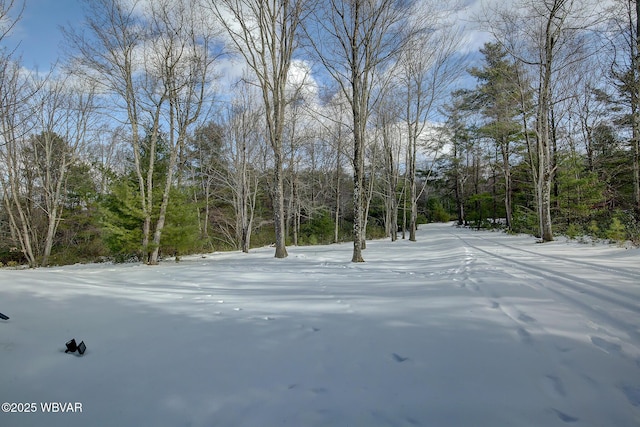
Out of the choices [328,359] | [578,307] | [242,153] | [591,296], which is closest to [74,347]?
[328,359]

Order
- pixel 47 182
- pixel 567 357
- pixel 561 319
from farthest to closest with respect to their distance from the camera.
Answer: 1. pixel 47 182
2. pixel 561 319
3. pixel 567 357

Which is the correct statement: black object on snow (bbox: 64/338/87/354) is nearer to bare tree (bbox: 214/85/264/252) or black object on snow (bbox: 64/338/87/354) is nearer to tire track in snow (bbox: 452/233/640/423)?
tire track in snow (bbox: 452/233/640/423)

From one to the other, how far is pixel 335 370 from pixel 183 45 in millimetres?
11364

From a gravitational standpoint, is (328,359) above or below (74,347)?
below

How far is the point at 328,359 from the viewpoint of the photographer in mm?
2143

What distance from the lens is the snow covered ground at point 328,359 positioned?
1548 millimetres

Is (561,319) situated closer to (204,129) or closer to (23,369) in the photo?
(23,369)

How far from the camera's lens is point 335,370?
78.4 inches

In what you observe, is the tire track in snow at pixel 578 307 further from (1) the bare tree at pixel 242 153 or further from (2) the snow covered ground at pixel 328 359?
(1) the bare tree at pixel 242 153

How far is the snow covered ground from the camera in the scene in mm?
1548

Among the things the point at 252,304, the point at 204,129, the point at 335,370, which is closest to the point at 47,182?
the point at 204,129

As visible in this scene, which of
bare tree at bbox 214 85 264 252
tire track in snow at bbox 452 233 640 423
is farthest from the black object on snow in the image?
bare tree at bbox 214 85 264 252

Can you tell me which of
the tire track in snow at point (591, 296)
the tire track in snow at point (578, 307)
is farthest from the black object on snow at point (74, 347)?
the tire track in snow at point (591, 296)

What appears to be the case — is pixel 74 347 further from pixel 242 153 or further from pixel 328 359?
pixel 242 153
